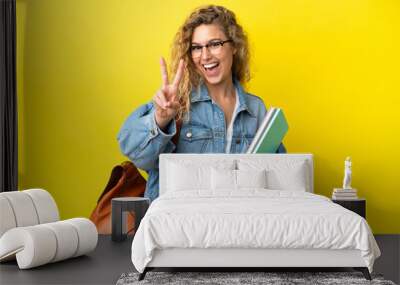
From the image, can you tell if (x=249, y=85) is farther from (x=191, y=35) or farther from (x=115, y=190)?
(x=115, y=190)

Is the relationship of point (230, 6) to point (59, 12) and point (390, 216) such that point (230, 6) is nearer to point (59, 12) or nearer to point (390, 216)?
point (59, 12)

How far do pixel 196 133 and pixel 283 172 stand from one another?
84 cm

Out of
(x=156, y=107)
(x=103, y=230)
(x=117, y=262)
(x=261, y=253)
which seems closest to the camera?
(x=261, y=253)

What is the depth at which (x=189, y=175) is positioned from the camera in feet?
18.3

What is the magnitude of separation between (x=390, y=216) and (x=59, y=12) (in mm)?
3630

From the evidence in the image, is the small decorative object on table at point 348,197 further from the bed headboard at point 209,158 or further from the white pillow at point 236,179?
the white pillow at point 236,179

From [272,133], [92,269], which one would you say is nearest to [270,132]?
[272,133]

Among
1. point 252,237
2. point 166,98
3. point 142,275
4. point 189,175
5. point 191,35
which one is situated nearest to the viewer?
point 252,237

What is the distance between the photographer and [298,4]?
21.8 feet

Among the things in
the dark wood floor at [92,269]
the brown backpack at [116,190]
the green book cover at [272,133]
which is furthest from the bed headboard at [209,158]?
the dark wood floor at [92,269]

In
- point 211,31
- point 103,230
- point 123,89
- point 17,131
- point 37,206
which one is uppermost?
point 211,31

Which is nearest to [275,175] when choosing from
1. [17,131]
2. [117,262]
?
[117,262]

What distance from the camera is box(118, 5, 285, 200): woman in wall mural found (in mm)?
5953

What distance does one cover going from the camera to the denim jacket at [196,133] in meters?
5.84
